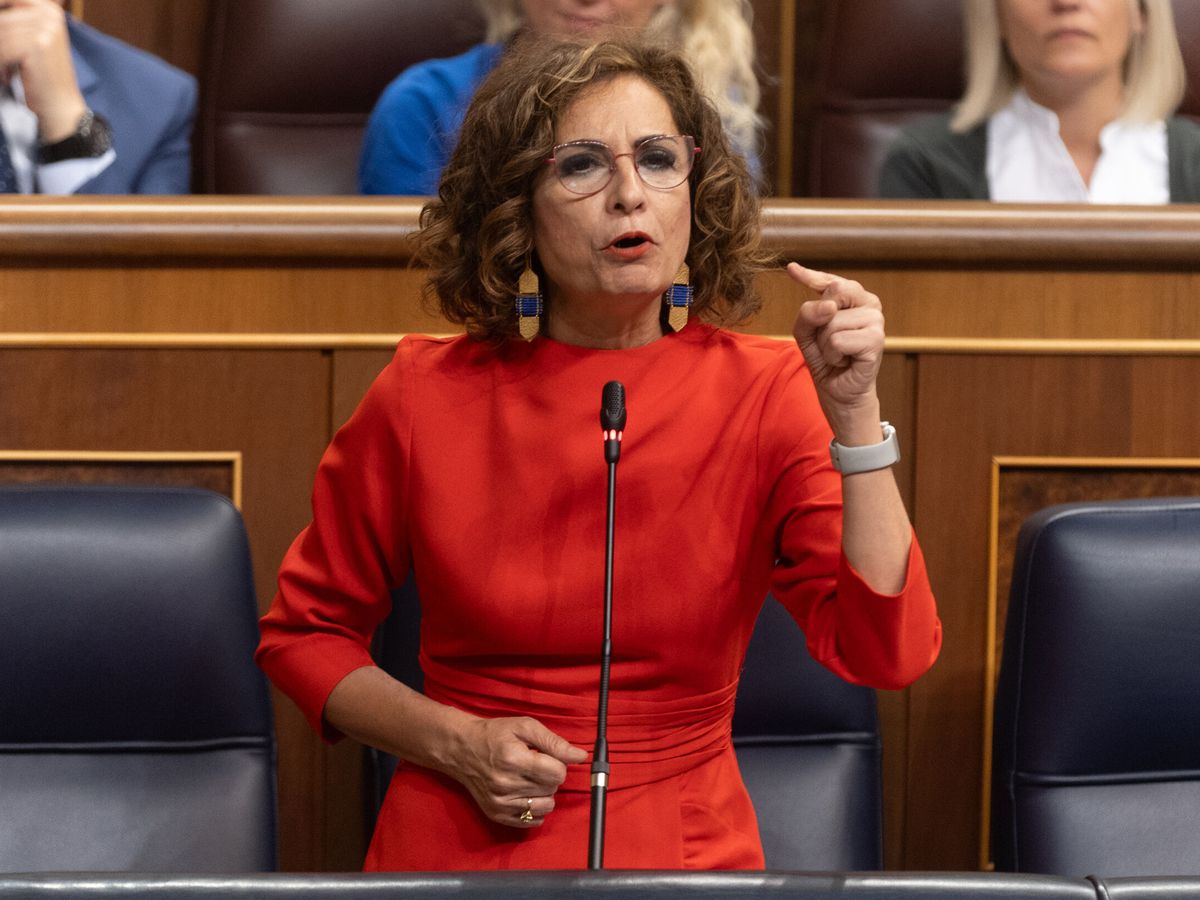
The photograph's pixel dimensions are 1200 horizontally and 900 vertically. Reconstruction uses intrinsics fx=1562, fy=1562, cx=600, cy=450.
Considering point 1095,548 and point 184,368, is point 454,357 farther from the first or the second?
point 1095,548

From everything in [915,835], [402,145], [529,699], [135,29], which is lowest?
[915,835]

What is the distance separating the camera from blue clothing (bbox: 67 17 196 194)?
1417 mm

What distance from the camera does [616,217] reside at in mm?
829

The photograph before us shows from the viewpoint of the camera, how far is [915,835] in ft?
3.63

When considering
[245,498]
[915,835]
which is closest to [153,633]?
[245,498]

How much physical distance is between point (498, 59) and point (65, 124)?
376 mm

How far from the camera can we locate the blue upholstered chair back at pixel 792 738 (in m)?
1.01

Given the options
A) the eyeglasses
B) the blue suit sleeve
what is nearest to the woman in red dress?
the eyeglasses

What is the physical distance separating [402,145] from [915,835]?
73 cm

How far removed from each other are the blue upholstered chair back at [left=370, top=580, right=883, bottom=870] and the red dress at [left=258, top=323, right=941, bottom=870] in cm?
12

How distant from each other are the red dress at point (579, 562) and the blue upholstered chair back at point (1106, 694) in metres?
0.16

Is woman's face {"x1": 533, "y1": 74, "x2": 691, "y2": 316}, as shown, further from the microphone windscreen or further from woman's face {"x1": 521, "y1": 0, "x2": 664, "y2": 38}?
woman's face {"x1": 521, "y1": 0, "x2": 664, "y2": 38}

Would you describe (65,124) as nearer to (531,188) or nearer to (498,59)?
(498,59)

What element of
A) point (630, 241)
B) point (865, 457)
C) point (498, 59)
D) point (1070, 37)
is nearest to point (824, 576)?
point (865, 457)
